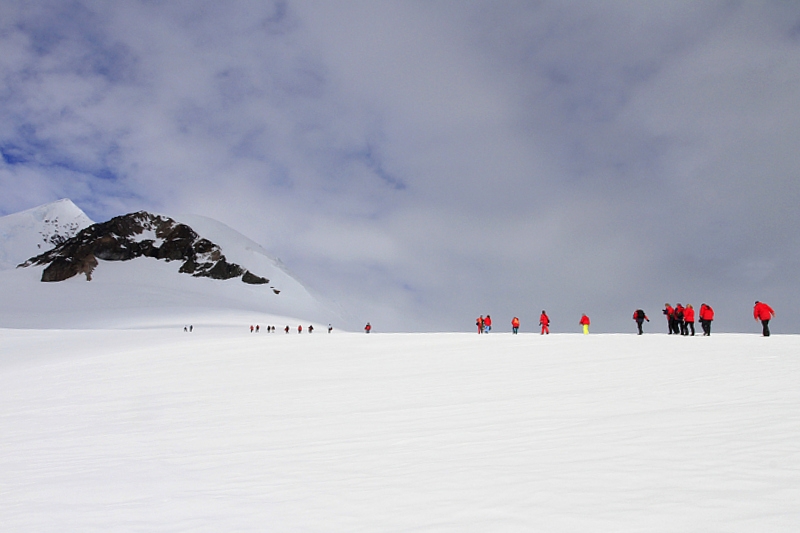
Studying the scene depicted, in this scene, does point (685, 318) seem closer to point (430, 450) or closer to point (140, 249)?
point (430, 450)

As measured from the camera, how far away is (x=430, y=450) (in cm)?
532

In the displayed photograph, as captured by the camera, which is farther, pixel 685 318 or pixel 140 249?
pixel 140 249

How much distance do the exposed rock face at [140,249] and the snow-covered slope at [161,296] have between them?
6.03 feet

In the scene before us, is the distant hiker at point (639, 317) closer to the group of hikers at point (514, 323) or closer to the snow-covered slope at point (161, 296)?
the group of hikers at point (514, 323)

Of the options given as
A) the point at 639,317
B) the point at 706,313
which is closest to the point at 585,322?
the point at 639,317

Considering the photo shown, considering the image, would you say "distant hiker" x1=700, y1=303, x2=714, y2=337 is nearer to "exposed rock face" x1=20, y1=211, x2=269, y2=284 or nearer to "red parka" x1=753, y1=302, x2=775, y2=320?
"red parka" x1=753, y1=302, x2=775, y2=320

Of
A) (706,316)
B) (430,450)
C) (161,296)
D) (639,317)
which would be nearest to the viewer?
(430,450)

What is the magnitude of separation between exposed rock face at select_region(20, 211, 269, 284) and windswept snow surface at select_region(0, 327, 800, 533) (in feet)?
319

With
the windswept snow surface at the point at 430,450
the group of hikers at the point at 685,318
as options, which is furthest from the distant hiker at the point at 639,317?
the windswept snow surface at the point at 430,450

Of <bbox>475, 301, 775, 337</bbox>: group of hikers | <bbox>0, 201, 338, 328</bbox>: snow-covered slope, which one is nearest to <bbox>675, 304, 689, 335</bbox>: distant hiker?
<bbox>475, 301, 775, 337</bbox>: group of hikers

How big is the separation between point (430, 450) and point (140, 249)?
119 meters

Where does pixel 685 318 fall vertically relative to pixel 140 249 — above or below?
below

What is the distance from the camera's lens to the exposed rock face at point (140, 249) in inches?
3733

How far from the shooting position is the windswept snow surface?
141 inches
